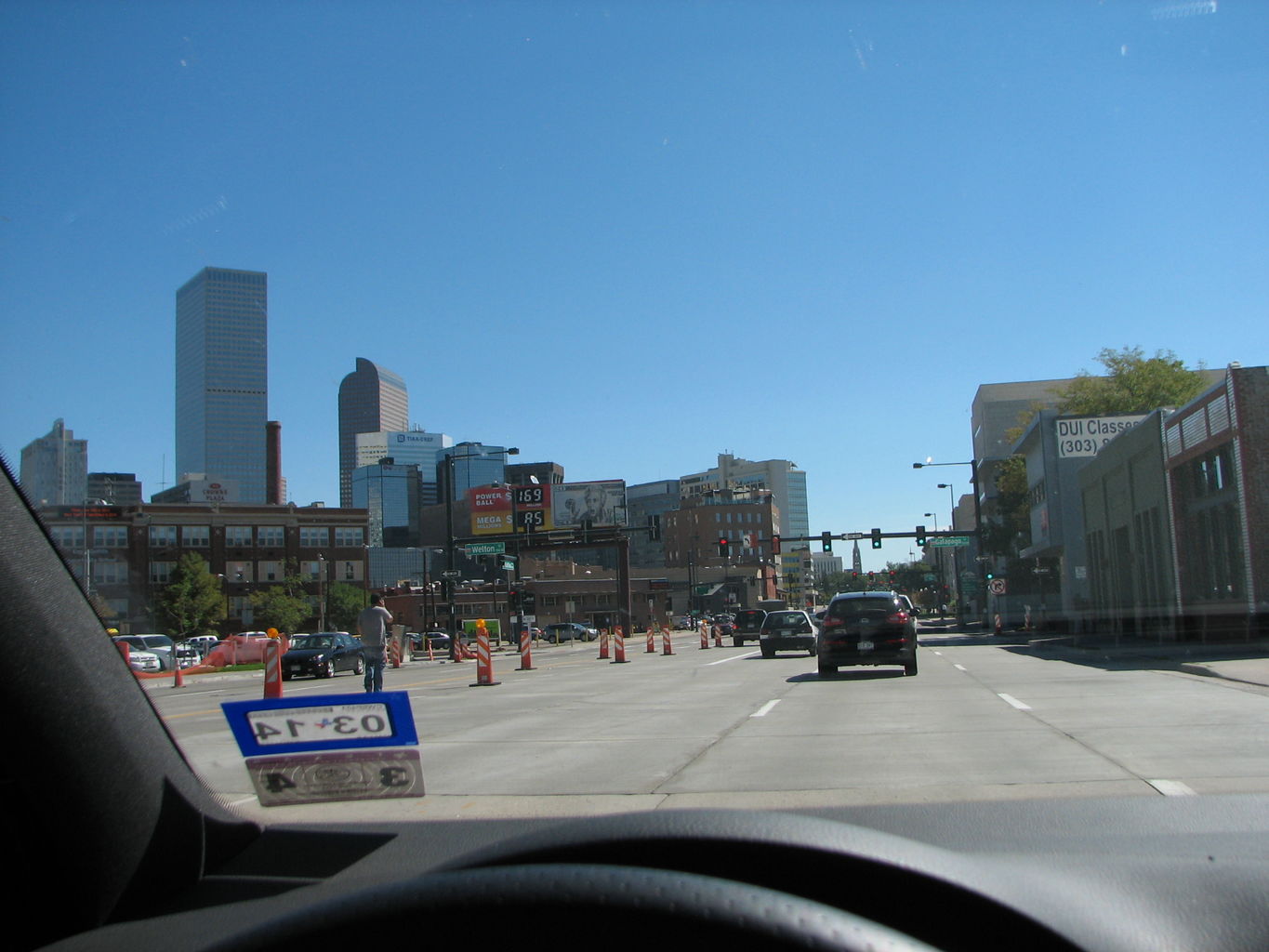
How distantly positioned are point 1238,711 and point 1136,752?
3962mm

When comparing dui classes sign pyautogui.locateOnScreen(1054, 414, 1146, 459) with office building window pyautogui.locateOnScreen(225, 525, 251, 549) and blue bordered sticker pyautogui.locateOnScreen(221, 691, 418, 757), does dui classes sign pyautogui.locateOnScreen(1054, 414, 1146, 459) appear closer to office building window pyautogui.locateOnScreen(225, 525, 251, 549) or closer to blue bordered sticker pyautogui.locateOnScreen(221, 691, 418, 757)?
office building window pyautogui.locateOnScreen(225, 525, 251, 549)

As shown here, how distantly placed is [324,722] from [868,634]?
1758 cm

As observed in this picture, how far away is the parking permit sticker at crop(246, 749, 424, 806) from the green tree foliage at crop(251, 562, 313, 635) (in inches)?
2343

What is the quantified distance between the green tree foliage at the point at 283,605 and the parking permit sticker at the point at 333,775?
195 feet

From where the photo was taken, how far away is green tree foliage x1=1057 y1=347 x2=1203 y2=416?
58.4 meters

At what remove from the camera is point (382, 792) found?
416cm

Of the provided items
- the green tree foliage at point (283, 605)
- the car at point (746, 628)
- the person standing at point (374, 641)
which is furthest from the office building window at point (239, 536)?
the person standing at point (374, 641)

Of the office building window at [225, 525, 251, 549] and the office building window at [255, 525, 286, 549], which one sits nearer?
the office building window at [225, 525, 251, 549]

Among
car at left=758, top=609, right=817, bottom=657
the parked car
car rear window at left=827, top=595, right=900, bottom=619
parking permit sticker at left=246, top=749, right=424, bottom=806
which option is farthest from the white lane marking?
the parked car

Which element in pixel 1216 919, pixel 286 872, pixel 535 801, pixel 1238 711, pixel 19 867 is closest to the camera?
pixel 1216 919

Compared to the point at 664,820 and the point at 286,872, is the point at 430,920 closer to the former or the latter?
the point at 664,820

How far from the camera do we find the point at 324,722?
4035 millimetres

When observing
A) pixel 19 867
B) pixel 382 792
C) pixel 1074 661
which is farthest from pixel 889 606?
pixel 19 867

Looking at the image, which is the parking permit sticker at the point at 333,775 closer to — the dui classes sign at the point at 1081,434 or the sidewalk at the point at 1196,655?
the sidewalk at the point at 1196,655
